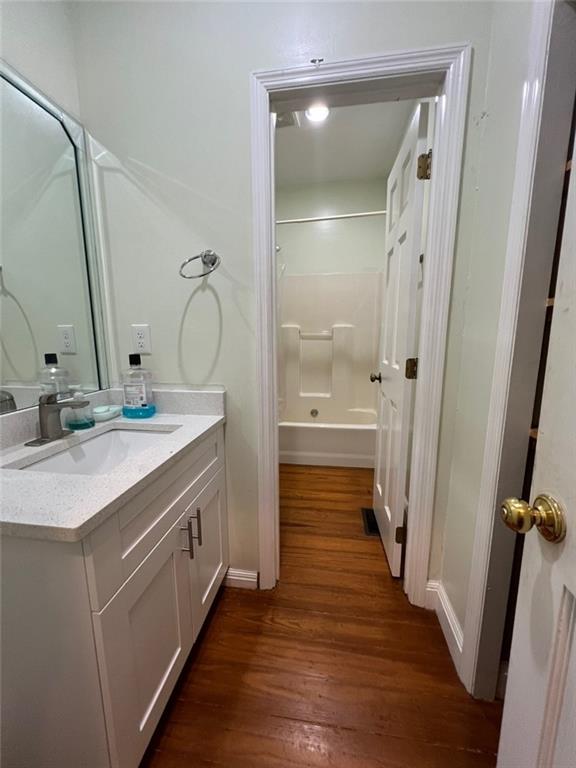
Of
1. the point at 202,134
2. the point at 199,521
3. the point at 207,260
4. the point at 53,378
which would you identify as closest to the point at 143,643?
the point at 199,521

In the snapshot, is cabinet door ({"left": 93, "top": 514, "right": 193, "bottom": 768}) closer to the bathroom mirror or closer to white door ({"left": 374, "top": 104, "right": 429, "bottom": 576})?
the bathroom mirror

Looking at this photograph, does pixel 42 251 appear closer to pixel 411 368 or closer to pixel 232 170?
pixel 232 170

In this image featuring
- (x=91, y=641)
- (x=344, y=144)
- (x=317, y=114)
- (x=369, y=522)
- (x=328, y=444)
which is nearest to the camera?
(x=91, y=641)

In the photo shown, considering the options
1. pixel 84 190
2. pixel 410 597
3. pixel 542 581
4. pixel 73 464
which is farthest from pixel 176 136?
pixel 410 597

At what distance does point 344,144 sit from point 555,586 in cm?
245

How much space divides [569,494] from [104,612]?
835mm

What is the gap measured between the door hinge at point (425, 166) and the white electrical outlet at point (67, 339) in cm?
145

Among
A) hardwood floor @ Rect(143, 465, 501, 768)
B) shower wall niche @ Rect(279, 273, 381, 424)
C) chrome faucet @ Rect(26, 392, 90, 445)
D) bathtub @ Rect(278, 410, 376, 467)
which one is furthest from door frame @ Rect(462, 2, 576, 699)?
shower wall niche @ Rect(279, 273, 381, 424)

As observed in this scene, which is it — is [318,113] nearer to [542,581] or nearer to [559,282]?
[559,282]

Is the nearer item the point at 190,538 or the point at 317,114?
the point at 190,538

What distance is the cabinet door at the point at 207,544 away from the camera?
1050 millimetres

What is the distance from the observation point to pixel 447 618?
1.17m

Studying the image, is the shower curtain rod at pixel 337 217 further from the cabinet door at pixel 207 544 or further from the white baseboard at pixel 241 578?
the white baseboard at pixel 241 578

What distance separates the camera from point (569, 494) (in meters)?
0.41
